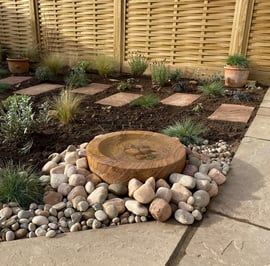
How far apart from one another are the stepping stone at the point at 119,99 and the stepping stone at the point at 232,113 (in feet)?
3.85

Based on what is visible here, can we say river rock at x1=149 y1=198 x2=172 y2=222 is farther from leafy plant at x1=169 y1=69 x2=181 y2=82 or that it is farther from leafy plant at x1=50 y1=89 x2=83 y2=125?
leafy plant at x1=169 y1=69 x2=181 y2=82

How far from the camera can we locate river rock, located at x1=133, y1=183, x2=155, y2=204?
5.52 ft

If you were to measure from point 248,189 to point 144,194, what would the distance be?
724 mm

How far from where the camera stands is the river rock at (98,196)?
5.73 ft

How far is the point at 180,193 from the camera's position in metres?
1.76

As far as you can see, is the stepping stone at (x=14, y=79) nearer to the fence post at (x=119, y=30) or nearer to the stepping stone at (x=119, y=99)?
the fence post at (x=119, y=30)

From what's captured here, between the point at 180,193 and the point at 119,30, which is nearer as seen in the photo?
the point at 180,193

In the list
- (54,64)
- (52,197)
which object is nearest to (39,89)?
(54,64)

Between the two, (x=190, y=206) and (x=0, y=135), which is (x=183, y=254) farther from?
(x=0, y=135)

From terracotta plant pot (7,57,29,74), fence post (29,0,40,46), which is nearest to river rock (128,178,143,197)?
terracotta plant pot (7,57,29,74)

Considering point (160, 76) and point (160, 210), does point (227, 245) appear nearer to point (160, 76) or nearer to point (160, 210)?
point (160, 210)

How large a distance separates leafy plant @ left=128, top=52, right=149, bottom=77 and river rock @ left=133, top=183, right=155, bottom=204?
3.91 meters

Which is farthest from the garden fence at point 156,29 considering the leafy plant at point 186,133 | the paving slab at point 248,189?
the paving slab at point 248,189

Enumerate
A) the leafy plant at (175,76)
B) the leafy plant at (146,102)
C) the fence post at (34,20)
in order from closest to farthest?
the leafy plant at (146,102), the leafy plant at (175,76), the fence post at (34,20)
